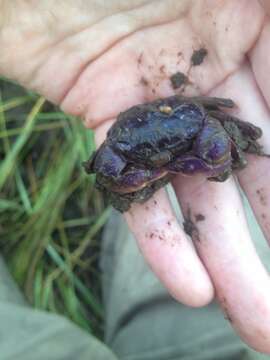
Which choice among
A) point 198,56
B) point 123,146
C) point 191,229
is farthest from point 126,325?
point 198,56

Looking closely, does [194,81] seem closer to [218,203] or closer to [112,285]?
[218,203]

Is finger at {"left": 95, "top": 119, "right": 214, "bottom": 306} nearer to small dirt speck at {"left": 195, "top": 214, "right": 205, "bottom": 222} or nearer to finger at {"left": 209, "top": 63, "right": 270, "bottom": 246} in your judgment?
small dirt speck at {"left": 195, "top": 214, "right": 205, "bottom": 222}

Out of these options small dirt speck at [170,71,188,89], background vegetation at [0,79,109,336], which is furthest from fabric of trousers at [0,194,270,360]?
small dirt speck at [170,71,188,89]

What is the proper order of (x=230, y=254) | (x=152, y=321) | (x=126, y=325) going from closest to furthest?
(x=230, y=254)
(x=152, y=321)
(x=126, y=325)

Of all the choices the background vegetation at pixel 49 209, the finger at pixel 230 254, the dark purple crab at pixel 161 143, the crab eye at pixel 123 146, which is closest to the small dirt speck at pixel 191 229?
the finger at pixel 230 254

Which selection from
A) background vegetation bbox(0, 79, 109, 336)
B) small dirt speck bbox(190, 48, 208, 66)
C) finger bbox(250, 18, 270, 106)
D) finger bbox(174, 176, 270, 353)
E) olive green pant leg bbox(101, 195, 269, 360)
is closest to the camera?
finger bbox(174, 176, 270, 353)

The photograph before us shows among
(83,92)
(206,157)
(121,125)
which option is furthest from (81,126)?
(206,157)

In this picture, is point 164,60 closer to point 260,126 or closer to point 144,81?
point 144,81
